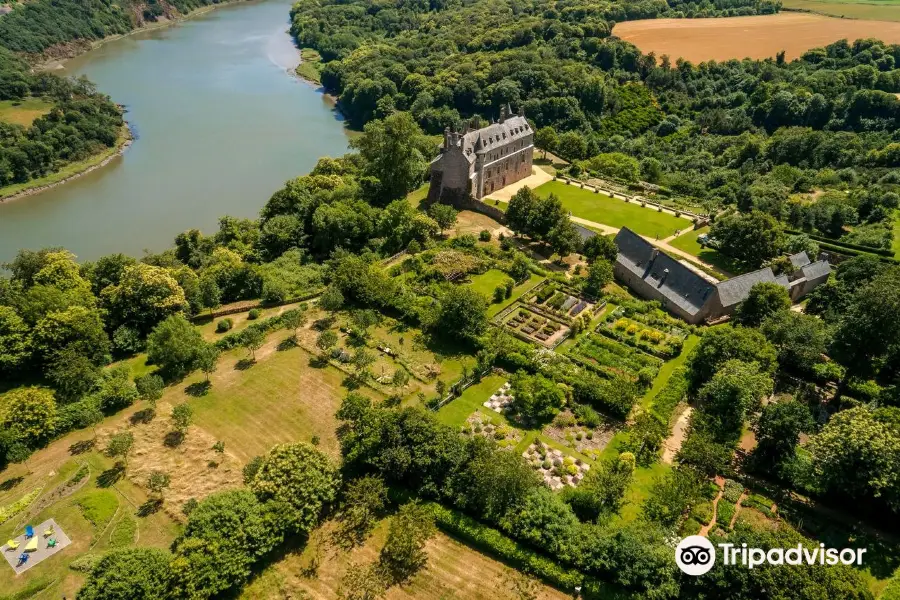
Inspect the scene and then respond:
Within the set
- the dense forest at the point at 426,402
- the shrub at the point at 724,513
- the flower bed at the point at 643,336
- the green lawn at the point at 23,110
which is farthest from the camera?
the green lawn at the point at 23,110

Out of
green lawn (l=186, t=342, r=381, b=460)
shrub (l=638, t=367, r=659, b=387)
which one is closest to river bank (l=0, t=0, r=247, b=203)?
green lawn (l=186, t=342, r=381, b=460)

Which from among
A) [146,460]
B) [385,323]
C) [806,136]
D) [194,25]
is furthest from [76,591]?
[194,25]

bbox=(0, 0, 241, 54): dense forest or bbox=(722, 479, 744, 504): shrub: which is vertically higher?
bbox=(0, 0, 241, 54): dense forest

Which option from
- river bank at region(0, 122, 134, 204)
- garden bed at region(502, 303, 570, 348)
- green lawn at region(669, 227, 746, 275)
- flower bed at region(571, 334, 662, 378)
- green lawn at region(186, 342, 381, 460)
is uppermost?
river bank at region(0, 122, 134, 204)

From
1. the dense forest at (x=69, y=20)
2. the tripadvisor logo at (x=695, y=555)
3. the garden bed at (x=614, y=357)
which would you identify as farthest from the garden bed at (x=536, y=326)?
the dense forest at (x=69, y=20)

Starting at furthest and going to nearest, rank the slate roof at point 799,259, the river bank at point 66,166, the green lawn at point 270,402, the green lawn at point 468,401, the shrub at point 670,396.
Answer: the river bank at point 66,166 → the slate roof at point 799,259 → the green lawn at point 468,401 → the shrub at point 670,396 → the green lawn at point 270,402

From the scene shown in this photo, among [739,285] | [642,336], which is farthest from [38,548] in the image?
[739,285]

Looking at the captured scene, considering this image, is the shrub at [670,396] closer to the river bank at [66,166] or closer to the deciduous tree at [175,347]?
the deciduous tree at [175,347]

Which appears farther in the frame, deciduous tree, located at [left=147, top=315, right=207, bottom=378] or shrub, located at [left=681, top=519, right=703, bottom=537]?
deciduous tree, located at [left=147, top=315, right=207, bottom=378]

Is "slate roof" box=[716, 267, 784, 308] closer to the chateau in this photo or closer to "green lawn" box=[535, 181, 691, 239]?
"green lawn" box=[535, 181, 691, 239]
